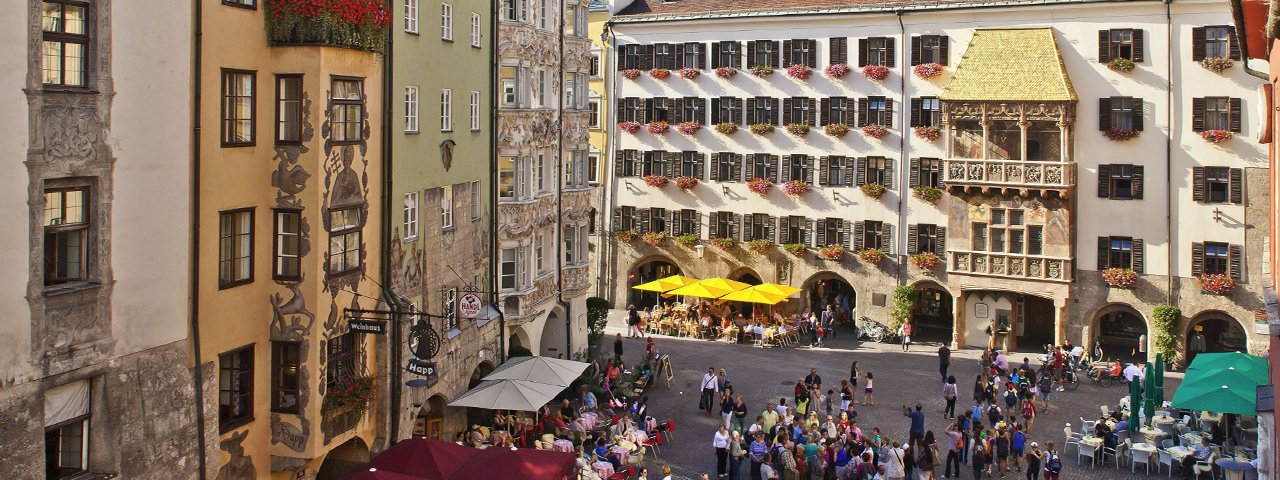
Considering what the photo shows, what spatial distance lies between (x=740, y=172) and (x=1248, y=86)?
21.6 meters

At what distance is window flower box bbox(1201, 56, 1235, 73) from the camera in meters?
50.3

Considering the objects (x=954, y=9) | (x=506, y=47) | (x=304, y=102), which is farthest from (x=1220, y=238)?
(x=304, y=102)

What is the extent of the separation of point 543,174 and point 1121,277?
80.2ft

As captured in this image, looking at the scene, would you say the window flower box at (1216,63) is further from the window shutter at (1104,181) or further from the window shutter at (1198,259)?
the window shutter at (1198,259)

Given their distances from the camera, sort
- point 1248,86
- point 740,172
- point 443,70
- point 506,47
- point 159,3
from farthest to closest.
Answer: point 740,172, point 1248,86, point 506,47, point 443,70, point 159,3

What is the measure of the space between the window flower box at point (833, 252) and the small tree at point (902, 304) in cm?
292

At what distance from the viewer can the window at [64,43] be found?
19.9m

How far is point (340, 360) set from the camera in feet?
91.7

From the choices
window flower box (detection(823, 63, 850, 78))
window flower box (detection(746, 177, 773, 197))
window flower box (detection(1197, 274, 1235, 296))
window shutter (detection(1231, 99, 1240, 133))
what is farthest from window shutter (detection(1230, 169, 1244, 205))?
window flower box (detection(746, 177, 773, 197))

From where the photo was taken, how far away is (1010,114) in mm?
53312

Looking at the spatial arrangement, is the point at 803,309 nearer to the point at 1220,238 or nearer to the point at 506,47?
the point at 1220,238

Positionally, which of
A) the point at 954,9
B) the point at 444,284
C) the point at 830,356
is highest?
the point at 954,9

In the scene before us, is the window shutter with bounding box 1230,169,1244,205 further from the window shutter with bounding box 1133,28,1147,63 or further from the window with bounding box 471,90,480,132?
the window with bounding box 471,90,480,132

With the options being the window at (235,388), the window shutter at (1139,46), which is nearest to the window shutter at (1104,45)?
the window shutter at (1139,46)
